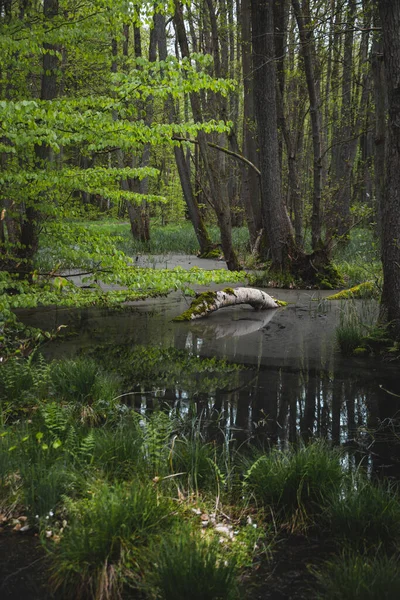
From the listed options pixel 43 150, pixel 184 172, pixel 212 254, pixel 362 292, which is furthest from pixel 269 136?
pixel 212 254

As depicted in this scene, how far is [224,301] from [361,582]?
758 centimetres

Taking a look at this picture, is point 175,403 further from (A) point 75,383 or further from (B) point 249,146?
(B) point 249,146

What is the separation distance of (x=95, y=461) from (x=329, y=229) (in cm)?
A: 986

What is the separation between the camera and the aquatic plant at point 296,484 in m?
3.45

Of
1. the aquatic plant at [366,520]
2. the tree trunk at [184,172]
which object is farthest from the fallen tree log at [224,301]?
the tree trunk at [184,172]

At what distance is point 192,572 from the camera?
248 centimetres

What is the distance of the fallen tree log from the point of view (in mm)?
9562

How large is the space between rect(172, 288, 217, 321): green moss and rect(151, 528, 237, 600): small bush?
268 inches

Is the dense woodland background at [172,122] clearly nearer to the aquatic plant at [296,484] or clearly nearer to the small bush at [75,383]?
the small bush at [75,383]

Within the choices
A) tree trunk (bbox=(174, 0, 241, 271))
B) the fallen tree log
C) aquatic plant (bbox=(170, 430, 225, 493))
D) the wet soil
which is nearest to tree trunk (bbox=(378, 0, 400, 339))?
the fallen tree log

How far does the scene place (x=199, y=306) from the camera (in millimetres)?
9625

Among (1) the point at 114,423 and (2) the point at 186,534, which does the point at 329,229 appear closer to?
(1) the point at 114,423

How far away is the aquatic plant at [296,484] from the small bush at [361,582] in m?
Result: 0.72

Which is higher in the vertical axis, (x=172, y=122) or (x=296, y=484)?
(x=172, y=122)
